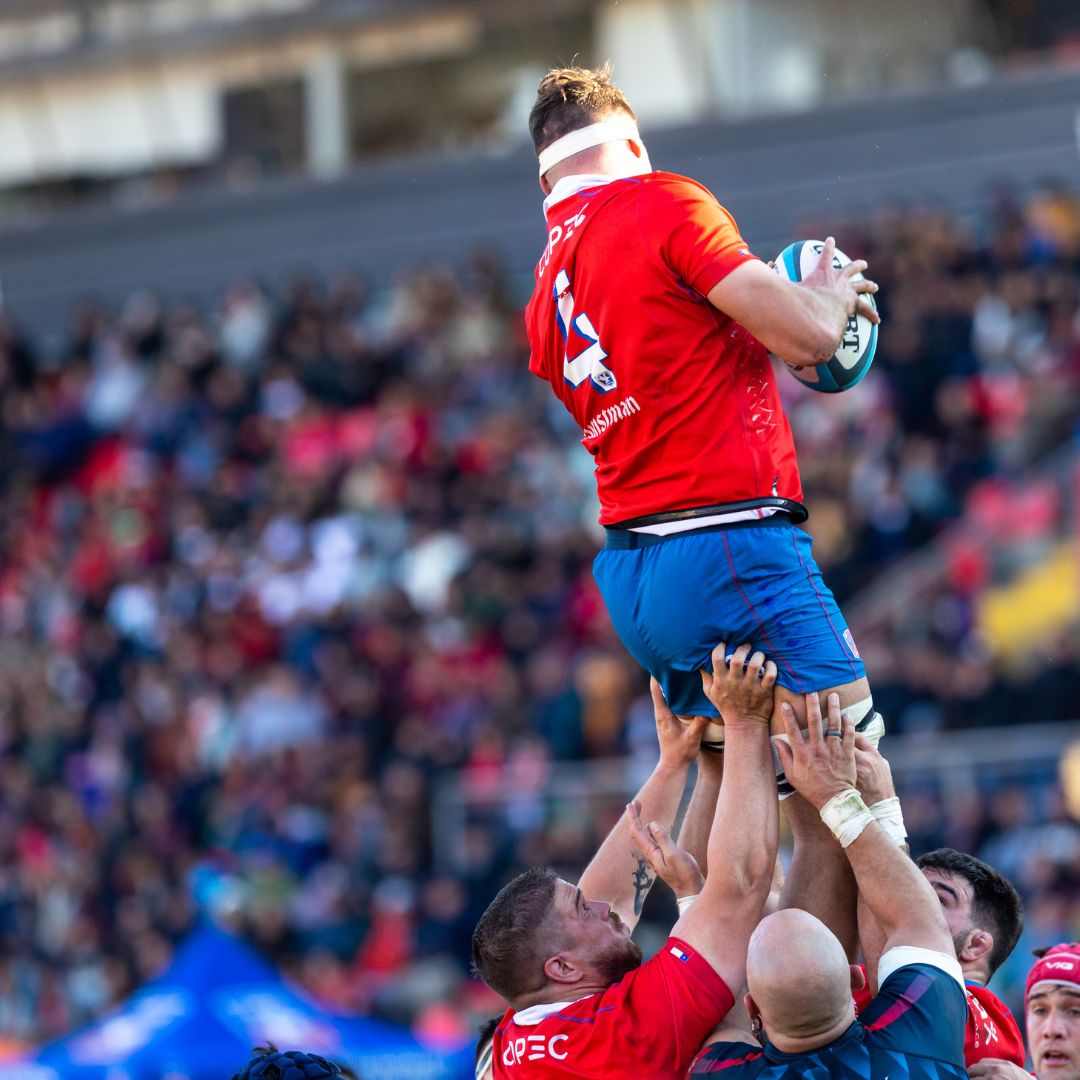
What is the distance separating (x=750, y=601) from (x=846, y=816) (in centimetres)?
54

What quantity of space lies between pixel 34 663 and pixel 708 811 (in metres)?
13.6

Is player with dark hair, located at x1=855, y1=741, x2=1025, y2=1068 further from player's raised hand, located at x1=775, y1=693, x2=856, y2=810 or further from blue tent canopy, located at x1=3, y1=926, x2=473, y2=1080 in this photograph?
blue tent canopy, located at x1=3, y1=926, x2=473, y2=1080

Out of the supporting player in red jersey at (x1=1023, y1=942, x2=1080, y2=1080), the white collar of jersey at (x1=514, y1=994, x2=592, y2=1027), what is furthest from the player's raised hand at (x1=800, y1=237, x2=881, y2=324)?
the supporting player in red jersey at (x1=1023, y1=942, x2=1080, y2=1080)

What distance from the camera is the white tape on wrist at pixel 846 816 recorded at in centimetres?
427

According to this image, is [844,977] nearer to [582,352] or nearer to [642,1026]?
[642,1026]

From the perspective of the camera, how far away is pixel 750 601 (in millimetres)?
4344

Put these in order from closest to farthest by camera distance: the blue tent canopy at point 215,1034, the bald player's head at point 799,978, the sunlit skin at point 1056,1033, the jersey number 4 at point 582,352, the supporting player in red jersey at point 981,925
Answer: the bald player's head at point 799,978, the jersey number 4 at point 582,352, the supporting player in red jersey at point 981,925, the sunlit skin at point 1056,1033, the blue tent canopy at point 215,1034

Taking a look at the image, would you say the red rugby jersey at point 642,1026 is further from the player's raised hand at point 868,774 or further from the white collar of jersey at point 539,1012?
the player's raised hand at point 868,774

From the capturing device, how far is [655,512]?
445 centimetres

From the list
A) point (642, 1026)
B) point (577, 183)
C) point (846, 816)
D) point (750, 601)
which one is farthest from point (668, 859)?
point (577, 183)

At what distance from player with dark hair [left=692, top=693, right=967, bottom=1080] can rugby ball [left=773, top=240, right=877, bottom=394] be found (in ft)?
2.49

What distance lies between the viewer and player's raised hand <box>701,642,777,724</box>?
432 centimetres

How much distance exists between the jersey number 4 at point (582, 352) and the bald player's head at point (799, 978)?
1.36m

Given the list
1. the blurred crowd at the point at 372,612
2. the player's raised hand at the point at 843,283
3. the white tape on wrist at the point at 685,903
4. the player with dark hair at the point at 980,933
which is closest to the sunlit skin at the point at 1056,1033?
the player with dark hair at the point at 980,933
